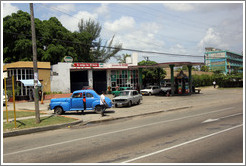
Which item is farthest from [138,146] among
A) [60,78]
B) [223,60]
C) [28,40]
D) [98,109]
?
[223,60]

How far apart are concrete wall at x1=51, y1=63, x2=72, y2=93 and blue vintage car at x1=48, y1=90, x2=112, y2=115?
55.3 feet

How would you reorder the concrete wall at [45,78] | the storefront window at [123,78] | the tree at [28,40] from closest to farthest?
the concrete wall at [45,78], the tree at [28,40], the storefront window at [123,78]

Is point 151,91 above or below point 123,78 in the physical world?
below

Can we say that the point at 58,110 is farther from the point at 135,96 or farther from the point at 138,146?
the point at 138,146

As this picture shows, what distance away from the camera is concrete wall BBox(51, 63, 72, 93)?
33625 mm

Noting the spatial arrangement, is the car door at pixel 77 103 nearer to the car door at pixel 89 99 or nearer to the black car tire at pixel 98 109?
the car door at pixel 89 99

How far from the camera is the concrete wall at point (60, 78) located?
33.6m

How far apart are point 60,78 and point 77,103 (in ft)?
58.2

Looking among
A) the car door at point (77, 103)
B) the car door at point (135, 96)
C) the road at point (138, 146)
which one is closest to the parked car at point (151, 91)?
the car door at point (135, 96)

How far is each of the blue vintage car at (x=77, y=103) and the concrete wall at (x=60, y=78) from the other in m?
16.8

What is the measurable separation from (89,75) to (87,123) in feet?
75.2

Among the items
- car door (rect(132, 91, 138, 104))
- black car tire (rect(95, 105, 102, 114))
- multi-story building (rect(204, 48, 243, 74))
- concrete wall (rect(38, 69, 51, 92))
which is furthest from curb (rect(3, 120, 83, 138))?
multi-story building (rect(204, 48, 243, 74))

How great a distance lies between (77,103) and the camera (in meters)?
17.3

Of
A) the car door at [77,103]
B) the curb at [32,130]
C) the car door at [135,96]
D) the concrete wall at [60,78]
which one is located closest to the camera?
the curb at [32,130]
